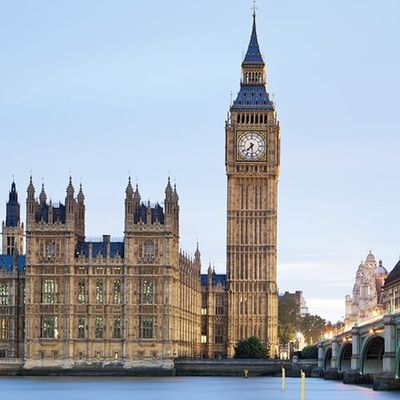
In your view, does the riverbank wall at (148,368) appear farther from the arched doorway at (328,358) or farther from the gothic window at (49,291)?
the gothic window at (49,291)

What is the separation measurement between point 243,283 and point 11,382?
53030 millimetres

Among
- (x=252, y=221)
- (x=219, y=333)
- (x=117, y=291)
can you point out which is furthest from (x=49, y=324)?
(x=252, y=221)

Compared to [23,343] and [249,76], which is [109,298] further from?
[249,76]

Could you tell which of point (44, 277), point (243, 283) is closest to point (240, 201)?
point (243, 283)

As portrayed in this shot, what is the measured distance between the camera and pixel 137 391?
109625 mm

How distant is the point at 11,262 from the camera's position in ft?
517

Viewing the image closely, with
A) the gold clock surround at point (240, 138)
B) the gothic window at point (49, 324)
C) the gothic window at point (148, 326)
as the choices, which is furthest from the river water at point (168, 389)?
the gold clock surround at point (240, 138)

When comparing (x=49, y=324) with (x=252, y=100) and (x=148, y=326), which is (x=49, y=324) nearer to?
(x=148, y=326)

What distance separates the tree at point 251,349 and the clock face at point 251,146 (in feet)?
83.4

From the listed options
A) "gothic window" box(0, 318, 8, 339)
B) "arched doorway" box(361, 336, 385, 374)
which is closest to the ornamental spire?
"gothic window" box(0, 318, 8, 339)

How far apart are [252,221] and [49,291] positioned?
35889 mm

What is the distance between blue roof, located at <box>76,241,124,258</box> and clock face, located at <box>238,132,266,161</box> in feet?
103

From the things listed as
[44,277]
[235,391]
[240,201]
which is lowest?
[235,391]

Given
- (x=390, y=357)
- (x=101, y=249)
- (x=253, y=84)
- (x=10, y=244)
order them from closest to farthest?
(x=390, y=357) → (x=101, y=249) → (x=253, y=84) → (x=10, y=244)
